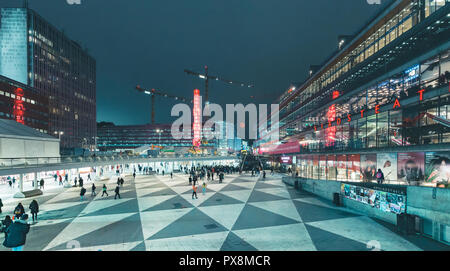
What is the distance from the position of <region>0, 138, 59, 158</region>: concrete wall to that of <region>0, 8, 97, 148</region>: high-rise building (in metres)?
67.0

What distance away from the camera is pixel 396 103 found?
16.5 meters

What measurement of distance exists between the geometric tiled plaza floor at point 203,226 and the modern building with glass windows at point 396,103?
4214mm

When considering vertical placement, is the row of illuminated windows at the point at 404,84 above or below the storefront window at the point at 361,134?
above

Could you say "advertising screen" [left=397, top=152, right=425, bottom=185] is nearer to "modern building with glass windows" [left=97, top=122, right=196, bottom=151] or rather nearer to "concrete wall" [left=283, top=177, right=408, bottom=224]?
"concrete wall" [left=283, top=177, right=408, bottom=224]

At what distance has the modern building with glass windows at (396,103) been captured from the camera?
44.5ft

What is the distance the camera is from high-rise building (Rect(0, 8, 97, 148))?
76.1m

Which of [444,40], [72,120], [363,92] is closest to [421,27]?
[444,40]

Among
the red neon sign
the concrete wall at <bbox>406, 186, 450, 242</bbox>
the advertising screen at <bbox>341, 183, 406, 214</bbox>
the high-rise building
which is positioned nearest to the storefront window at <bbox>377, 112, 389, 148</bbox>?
the advertising screen at <bbox>341, 183, 406, 214</bbox>

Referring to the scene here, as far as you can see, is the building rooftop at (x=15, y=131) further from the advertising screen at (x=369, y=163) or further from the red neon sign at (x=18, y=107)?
the red neon sign at (x=18, y=107)

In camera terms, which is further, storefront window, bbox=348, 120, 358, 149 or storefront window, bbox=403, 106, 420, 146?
storefront window, bbox=348, 120, 358, 149

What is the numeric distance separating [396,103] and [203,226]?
17.4 m

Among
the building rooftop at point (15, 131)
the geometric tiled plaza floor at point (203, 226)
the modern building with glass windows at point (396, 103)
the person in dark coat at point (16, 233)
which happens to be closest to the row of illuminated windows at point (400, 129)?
the modern building with glass windows at point (396, 103)

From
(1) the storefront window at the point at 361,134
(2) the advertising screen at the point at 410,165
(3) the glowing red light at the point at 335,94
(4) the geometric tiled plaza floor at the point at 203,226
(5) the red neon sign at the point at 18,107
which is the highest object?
(5) the red neon sign at the point at 18,107
